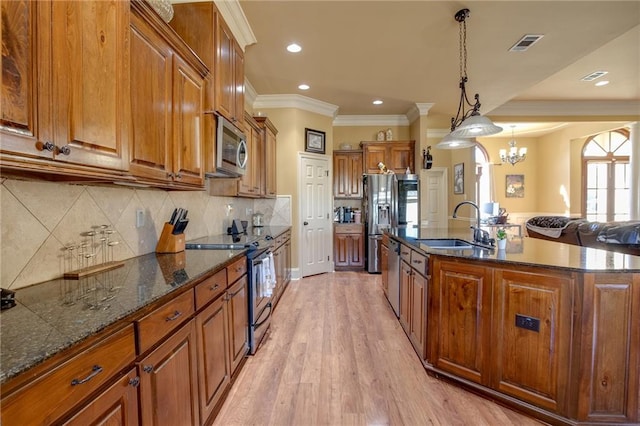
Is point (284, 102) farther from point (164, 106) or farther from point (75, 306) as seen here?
point (75, 306)

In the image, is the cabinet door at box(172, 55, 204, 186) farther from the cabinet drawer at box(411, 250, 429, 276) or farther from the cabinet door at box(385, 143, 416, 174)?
the cabinet door at box(385, 143, 416, 174)

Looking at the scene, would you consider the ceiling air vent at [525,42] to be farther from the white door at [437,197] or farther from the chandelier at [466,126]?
the white door at [437,197]

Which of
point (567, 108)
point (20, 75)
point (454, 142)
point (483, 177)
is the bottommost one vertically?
Result: point (20, 75)

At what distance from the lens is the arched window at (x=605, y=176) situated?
7.71 meters

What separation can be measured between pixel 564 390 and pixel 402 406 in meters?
0.91

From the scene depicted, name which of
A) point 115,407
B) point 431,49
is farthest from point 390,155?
point 115,407

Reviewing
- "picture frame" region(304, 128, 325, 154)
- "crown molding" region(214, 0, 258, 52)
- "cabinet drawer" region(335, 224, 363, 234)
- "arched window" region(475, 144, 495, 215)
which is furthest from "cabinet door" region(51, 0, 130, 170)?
"arched window" region(475, 144, 495, 215)

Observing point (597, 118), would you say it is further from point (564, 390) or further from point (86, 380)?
point (86, 380)

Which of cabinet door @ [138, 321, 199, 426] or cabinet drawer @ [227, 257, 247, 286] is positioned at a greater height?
cabinet drawer @ [227, 257, 247, 286]

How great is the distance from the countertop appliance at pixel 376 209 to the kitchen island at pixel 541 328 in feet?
10.5

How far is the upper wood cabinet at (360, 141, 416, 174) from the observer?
5.76 m

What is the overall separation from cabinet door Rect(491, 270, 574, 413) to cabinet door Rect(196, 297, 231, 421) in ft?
5.64

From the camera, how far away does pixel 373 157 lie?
5.79 meters

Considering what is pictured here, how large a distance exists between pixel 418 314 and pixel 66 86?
8.27 ft
